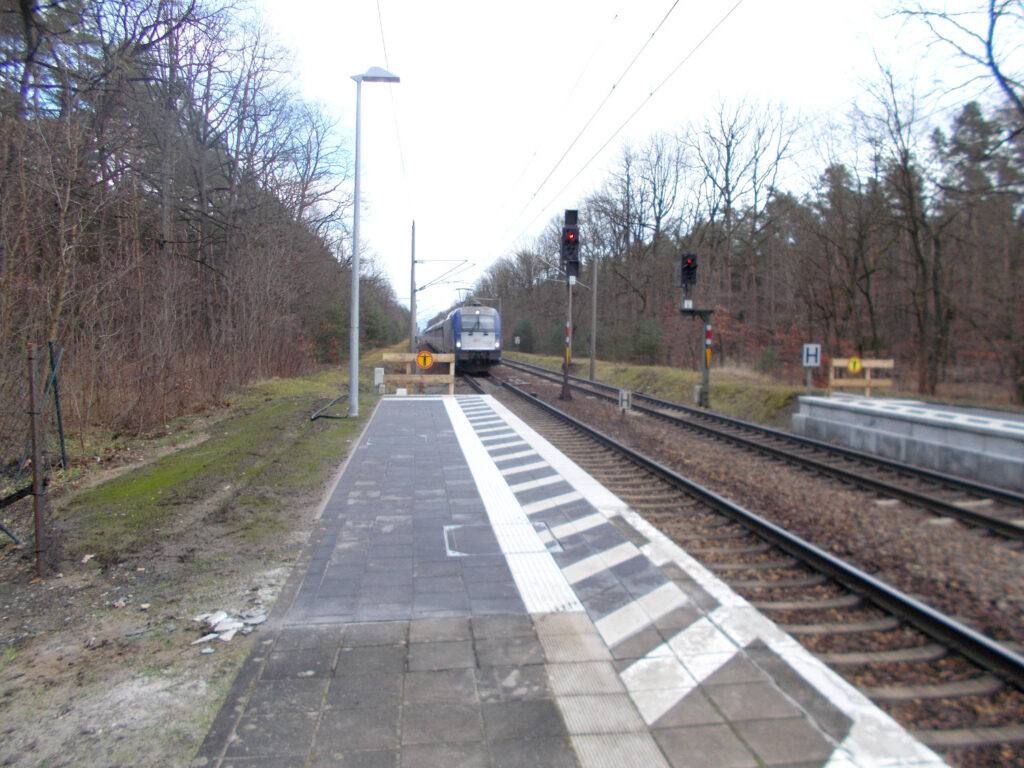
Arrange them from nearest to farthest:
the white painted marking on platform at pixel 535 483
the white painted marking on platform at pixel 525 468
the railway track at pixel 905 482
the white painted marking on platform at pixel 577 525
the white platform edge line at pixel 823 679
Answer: the white platform edge line at pixel 823 679
the white painted marking on platform at pixel 577 525
the railway track at pixel 905 482
the white painted marking on platform at pixel 535 483
the white painted marking on platform at pixel 525 468

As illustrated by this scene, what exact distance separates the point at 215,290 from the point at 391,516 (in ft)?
66.2

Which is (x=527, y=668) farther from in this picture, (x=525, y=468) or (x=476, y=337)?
(x=476, y=337)

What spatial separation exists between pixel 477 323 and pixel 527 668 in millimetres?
28313

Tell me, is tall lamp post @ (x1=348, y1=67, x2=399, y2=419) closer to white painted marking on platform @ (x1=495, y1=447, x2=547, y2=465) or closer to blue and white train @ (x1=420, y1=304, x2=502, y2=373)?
white painted marking on platform @ (x1=495, y1=447, x2=547, y2=465)

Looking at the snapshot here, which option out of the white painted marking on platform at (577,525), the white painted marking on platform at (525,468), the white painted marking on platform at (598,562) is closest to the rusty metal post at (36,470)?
the white painted marking on platform at (598,562)

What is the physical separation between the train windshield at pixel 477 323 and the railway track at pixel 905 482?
17.9 meters

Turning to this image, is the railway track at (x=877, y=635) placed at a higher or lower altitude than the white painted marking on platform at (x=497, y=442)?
lower

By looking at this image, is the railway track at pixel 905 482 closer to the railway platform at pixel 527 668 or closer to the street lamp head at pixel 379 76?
the railway platform at pixel 527 668

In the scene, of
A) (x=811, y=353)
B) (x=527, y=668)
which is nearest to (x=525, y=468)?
(x=527, y=668)

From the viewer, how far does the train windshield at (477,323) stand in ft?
103

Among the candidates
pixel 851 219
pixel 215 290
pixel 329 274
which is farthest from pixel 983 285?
pixel 329 274

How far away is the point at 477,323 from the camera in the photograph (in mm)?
31594

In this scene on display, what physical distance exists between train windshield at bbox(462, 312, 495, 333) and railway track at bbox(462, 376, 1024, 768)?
2453 centimetres

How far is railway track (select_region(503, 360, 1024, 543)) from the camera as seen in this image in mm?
7363
